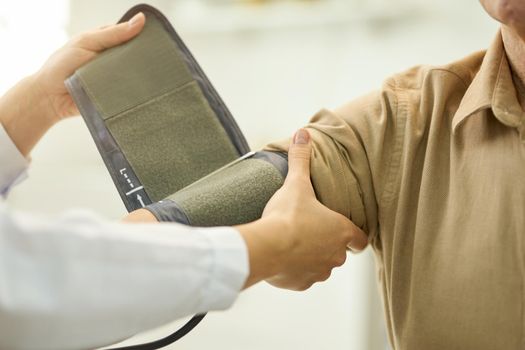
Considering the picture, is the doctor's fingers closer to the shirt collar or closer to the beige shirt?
the beige shirt

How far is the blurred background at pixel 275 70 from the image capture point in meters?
2.22

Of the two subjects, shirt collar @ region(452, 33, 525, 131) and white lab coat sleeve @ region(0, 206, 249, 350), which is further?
shirt collar @ region(452, 33, 525, 131)

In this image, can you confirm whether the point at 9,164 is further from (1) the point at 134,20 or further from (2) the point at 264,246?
(2) the point at 264,246

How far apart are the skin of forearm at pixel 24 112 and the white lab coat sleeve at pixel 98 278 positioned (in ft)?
2.23

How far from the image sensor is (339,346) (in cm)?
Answer: 225

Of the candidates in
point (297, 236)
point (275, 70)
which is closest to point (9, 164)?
Answer: point (297, 236)

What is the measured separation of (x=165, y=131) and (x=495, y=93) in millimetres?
552

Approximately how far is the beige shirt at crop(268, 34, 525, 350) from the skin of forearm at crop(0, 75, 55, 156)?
0.54m

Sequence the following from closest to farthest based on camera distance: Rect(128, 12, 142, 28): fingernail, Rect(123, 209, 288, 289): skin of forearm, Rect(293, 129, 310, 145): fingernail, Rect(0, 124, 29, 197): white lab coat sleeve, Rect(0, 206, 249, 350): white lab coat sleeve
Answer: Rect(0, 206, 249, 350): white lab coat sleeve → Rect(123, 209, 288, 289): skin of forearm → Rect(293, 129, 310, 145): fingernail → Rect(128, 12, 142, 28): fingernail → Rect(0, 124, 29, 197): white lab coat sleeve

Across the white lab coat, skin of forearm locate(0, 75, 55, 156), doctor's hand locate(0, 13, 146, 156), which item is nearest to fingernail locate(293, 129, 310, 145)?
the white lab coat

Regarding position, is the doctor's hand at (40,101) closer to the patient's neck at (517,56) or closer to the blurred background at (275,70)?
the patient's neck at (517,56)

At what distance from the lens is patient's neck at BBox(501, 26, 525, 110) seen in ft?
3.45

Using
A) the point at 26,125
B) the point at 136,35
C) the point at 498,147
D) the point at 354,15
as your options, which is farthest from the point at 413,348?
the point at 354,15

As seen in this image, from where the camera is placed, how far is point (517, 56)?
106 centimetres
